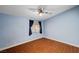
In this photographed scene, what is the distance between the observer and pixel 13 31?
1.61 metres

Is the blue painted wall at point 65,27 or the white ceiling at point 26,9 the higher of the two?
the white ceiling at point 26,9

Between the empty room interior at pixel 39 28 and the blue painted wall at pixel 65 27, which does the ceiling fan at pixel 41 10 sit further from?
the blue painted wall at pixel 65 27

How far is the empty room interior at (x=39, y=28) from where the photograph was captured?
5.19 feet

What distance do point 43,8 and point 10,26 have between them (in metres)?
0.52

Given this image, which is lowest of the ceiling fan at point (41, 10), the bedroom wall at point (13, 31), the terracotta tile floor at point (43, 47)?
the terracotta tile floor at point (43, 47)

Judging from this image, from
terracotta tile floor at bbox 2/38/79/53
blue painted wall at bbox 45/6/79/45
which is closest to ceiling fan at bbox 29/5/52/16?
blue painted wall at bbox 45/6/79/45

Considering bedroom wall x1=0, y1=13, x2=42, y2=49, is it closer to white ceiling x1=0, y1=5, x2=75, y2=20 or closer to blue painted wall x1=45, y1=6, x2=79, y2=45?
white ceiling x1=0, y1=5, x2=75, y2=20

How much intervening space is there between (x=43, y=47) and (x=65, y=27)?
413 millimetres

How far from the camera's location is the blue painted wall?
62.7 inches

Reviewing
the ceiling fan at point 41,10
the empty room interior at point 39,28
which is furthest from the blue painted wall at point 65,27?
the ceiling fan at point 41,10

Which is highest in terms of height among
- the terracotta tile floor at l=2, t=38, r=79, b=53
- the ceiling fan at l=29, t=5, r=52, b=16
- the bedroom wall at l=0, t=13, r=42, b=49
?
the ceiling fan at l=29, t=5, r=52, b=16

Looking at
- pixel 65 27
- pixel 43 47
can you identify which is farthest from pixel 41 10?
pixel 43 47

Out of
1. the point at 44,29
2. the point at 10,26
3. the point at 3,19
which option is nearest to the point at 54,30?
the point at 44,29
